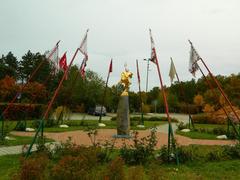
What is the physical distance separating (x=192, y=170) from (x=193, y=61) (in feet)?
22.8

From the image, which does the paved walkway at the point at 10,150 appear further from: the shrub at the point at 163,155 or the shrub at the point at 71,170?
the shrub at the point at 71,170

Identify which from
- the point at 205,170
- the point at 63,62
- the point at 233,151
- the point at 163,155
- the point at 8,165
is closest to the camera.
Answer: the point at 205,170

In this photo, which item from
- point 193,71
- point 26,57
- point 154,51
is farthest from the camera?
point 26,57

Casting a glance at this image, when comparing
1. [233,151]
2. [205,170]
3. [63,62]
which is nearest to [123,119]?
[63,62]

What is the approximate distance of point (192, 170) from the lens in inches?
401

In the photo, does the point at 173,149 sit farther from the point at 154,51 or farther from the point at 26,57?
the point at 26,57

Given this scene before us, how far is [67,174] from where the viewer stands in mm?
5398

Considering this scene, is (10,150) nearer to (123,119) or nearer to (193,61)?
(123,119)

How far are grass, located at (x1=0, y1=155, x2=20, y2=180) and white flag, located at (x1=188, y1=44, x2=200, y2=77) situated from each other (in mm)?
7940

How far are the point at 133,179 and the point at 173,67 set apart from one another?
54.1ft

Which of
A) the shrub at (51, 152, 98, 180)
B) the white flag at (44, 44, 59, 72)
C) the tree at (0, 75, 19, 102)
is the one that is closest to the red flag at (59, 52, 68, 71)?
the white flag at (44, 44, 59, 72)

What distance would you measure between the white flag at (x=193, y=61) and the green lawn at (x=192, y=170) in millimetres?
5786

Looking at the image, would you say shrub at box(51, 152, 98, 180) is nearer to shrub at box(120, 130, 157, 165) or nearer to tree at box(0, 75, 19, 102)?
shrub at box(120, 130, 157, 165)

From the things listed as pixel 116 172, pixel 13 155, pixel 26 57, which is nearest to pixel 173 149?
pixel 13 155
